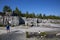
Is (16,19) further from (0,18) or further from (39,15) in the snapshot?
(39,15)

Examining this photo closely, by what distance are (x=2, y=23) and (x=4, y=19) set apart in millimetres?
908

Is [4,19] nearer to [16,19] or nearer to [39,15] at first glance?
[16,19]

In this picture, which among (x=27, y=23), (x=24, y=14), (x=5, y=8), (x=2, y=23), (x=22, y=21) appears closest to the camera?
(x=2, y=23)

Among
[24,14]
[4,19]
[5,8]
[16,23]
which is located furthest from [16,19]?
[24,14]

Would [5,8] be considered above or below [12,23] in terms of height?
above

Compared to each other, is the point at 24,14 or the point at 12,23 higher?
the point at 24,14

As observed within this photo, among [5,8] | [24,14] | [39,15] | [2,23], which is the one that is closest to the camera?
[2,23]

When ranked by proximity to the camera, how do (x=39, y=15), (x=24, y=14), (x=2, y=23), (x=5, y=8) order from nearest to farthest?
(x=2, y=23) → (x=5, y=8) → (x=24, y=14) → (x=39, y=15)

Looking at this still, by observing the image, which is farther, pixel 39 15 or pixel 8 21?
pixel 39 15

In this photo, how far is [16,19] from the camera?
71.1 feet

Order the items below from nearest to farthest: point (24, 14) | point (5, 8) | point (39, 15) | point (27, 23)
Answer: point (27, 23) < point (5, 8) < point (24, 14) < point (39, 15)

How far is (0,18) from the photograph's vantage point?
69.6 ft

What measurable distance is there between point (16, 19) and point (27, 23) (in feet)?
7.96

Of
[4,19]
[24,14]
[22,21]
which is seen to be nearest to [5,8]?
[24,14]
